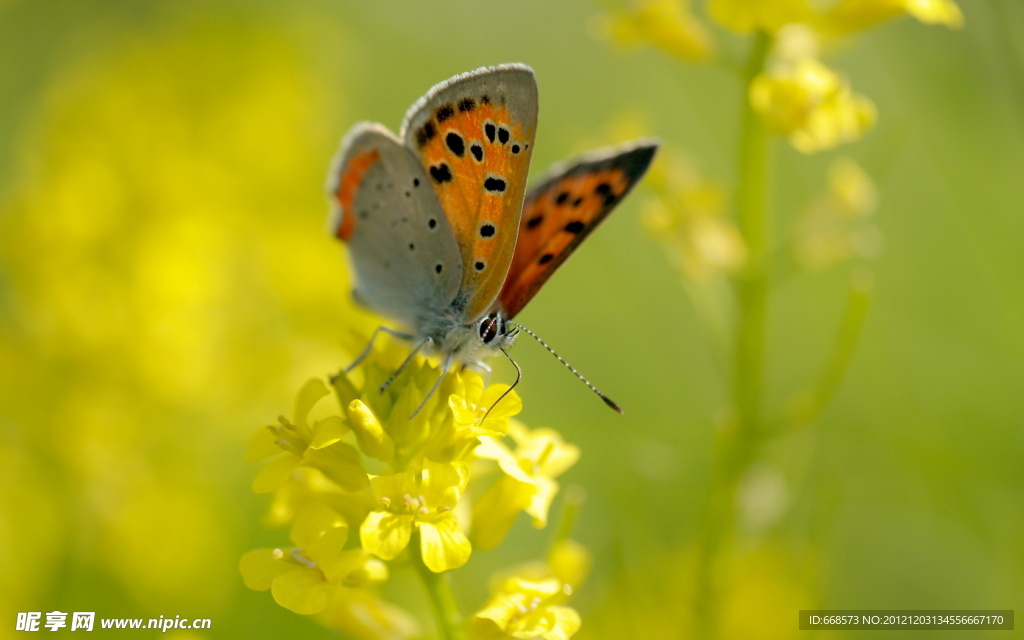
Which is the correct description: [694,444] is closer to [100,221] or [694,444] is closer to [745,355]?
[745,355]

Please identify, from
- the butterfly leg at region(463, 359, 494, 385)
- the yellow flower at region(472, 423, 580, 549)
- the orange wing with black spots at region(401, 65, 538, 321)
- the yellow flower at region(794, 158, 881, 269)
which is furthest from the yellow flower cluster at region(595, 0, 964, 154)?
the yellow flower at region(472, 423, 580, 549)

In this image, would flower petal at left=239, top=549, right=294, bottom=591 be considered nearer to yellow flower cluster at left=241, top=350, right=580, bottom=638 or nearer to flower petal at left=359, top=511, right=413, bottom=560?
yellow flower cluster at left=241, top=350, right=580, bottom=638

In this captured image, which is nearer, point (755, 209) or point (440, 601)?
point (440, 601)

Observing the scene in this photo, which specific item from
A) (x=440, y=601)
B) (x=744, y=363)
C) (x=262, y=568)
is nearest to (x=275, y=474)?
(x=262, y=568)

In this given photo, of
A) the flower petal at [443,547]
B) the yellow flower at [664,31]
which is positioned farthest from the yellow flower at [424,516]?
the yellow flower at [664,31]

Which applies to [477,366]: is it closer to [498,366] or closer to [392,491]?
[392,491]

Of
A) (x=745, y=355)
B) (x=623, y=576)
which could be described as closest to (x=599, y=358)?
(x=745, y=355)
